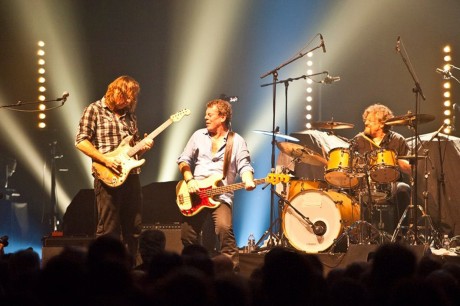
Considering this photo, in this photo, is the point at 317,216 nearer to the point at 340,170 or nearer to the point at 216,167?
the point at 340,170

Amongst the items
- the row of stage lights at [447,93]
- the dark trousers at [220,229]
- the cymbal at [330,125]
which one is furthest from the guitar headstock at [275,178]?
the row of stage lights at [447,93]

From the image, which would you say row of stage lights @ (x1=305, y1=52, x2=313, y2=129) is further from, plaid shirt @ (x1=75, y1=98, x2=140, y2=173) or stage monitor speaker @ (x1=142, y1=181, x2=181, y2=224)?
plaid shirt @ (x1=75, y1=98, x2=140, y2=173)

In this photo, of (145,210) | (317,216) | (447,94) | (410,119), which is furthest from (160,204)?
(447,94)

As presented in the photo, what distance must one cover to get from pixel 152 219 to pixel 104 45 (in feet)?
13.8

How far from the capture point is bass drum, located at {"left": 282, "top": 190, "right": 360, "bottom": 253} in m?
10.1

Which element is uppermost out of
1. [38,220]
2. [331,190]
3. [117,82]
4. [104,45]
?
[104,45]

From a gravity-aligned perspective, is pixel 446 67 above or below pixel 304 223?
above

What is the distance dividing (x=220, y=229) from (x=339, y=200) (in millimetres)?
2960

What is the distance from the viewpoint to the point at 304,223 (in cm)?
1017

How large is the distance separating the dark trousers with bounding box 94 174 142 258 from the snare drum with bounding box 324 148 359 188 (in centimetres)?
331

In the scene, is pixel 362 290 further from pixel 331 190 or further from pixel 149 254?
pixel 331 190

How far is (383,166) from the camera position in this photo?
9.58 metres

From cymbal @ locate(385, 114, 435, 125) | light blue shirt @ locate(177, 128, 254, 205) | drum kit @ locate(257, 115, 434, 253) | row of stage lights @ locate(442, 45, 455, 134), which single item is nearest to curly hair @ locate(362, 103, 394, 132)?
drum kit @ locate(257, 115, 434, 253)

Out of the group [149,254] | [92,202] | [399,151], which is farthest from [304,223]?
[149,254]
